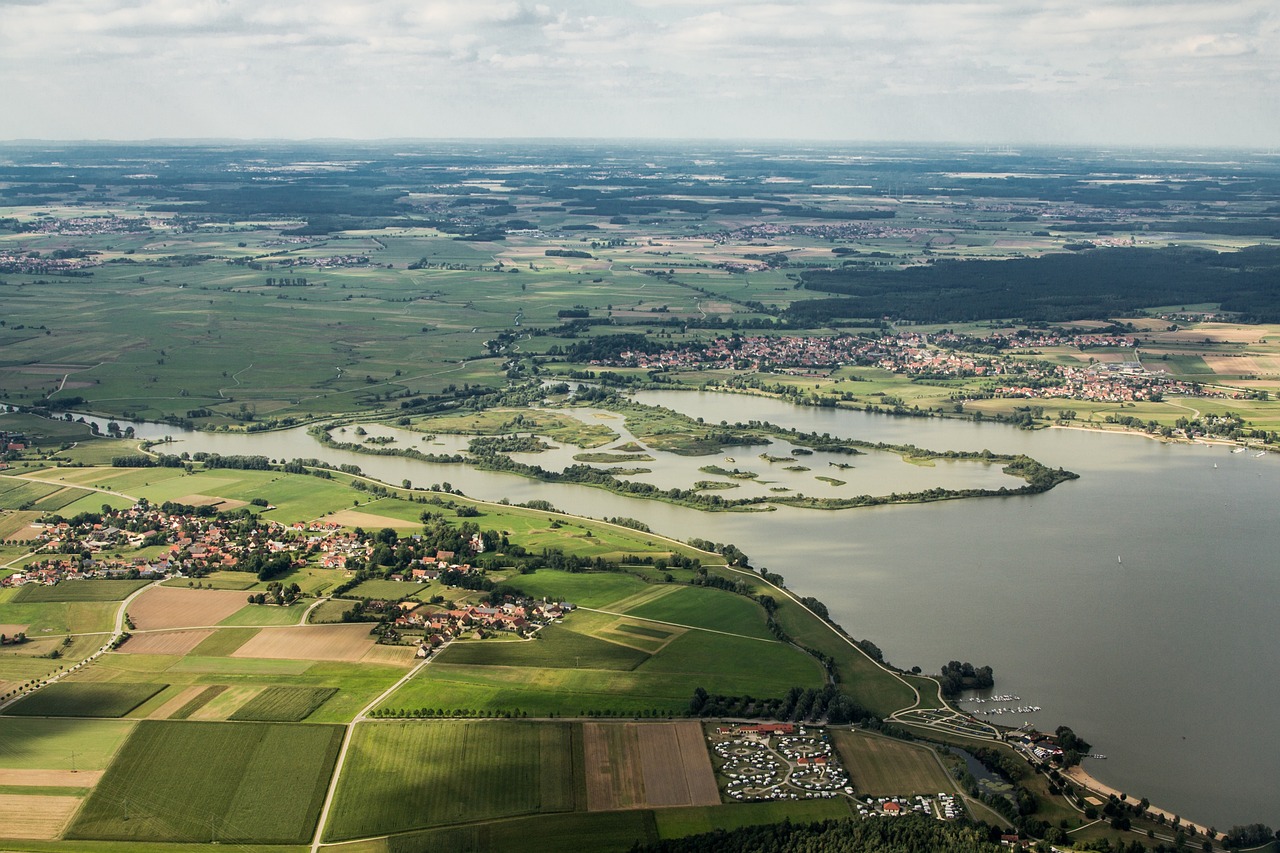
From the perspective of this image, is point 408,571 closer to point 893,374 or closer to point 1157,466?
point 1157,466

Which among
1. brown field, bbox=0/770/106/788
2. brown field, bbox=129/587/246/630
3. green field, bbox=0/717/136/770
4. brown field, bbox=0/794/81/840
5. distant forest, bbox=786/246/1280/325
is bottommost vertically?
brown field, bbox=0/794/81/840

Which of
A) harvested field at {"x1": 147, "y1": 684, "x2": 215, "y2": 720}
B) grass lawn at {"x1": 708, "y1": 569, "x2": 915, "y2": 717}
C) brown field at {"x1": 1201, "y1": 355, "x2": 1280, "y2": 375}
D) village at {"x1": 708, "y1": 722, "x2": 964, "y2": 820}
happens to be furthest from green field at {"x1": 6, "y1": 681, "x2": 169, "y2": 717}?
brown field at {"x1": 1201, "y1": 355, "x2": 1280, "y2": 375}

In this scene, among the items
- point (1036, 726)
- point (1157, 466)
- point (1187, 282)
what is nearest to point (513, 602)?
point (1036, 726)

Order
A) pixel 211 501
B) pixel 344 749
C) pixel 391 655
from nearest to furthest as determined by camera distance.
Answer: pixel 344 749 < pixel 391 655 < pixel 211 501

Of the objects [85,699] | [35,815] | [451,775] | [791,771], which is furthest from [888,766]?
[85,699]

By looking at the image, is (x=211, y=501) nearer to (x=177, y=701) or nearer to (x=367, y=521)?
(x=367, y=521)

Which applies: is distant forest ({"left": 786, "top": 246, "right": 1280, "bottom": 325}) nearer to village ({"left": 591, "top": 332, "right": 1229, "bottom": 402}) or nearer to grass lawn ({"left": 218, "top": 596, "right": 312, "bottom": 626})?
village ({"left": 591, "top": 332, "right": 1229, "bottom": 402})
